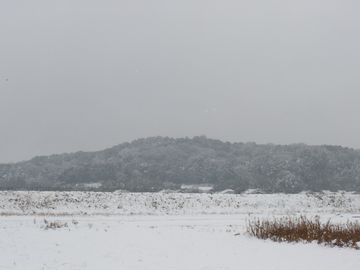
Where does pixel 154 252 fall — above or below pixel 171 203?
below

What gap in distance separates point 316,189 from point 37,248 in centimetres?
6287

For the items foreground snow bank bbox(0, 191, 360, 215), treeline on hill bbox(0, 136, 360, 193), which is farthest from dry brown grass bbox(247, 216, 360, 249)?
treeline on hill bbox(0, 136, 360, 193)

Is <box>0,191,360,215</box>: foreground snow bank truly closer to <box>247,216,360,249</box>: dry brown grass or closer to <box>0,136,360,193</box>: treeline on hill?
<box>247,216,360,249</box>: dry brown grass

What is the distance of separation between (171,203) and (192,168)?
4950cm

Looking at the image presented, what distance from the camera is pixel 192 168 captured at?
88.5 metres

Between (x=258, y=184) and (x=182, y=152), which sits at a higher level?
(x=182, y=152)

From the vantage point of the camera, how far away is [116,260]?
12.0 meters

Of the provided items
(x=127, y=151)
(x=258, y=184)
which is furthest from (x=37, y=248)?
(x=127, y=151)

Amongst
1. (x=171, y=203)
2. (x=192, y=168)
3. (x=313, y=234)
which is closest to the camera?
(x=313, y=234)

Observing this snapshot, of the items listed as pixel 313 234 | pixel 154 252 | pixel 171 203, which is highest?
pixel 171 203

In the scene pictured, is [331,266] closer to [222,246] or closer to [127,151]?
[222,246]

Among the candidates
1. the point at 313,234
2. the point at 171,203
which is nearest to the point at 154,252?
the point at 313,234

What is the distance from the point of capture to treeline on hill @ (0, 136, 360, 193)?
75.4m

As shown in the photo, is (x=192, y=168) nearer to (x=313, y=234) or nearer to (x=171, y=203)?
(x=171, y=203)
